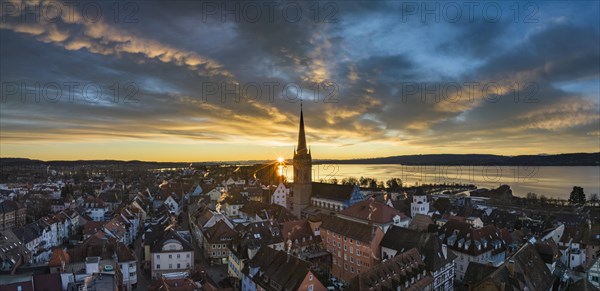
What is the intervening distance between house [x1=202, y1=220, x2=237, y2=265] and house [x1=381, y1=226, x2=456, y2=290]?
16.7 meters

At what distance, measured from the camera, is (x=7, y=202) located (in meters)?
60.5

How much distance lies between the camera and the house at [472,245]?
36062mm

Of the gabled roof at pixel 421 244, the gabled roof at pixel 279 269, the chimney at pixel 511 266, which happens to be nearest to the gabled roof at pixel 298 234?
the gabled roof at pixel 421 244

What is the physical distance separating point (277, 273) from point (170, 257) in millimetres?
13410

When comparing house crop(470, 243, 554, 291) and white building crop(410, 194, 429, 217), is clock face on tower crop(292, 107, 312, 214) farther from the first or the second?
house crop(470, 243, 554, 291)

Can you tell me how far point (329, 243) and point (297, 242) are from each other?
11.4 ft

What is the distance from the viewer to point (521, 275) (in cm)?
2591

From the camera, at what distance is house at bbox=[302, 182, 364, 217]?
178 feet

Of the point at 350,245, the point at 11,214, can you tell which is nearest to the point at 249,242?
the point at 350,245

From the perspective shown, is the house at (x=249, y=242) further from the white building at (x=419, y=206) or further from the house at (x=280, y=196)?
the white building at (x=419, y=206)

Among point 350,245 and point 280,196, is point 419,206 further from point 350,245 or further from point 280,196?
point 350,245

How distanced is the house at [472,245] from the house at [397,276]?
9.43 m

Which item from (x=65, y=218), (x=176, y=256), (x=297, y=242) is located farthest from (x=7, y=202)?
(x=297, y=242)

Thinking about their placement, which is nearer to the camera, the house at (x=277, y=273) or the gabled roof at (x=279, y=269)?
the house at (x=277, y=273)
